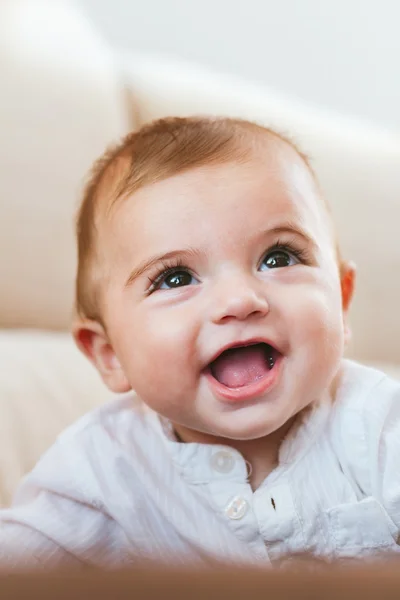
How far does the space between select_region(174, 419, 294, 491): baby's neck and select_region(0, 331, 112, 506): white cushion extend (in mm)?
322

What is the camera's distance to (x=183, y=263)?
2.56ft

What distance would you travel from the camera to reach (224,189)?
78 centimetres

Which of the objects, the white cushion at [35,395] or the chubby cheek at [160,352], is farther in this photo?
the white cushion at [35,395]

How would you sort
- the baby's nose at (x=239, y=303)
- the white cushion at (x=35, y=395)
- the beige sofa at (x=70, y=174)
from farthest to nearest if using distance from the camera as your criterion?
Result: 1. the beige sofa at (x=70, y=174)
2. the white cushion at (x=35, y=395)
3. the baby's nose at (x=239, y=303)

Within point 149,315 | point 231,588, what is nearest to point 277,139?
point 149,315

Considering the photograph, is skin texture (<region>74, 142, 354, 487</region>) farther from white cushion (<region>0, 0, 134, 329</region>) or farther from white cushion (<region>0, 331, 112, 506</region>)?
white cushion (<region>0, 0, 134, 329</region>)

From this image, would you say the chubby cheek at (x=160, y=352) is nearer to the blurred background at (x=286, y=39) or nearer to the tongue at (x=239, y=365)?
the tongue at (x=239, y=365)

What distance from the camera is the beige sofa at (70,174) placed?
1.30 m

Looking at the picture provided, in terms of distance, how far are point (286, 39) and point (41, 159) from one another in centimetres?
100

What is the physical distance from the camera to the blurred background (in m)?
2.21

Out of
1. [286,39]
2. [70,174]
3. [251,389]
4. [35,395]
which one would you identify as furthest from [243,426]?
[286,39]

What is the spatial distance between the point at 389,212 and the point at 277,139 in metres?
0.95

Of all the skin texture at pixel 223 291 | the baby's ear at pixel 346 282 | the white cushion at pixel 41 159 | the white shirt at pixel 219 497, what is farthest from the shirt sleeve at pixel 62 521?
the white cushion at pixel 41 159

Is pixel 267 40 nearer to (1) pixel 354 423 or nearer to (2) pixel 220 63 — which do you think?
(2) pixel 220 63
